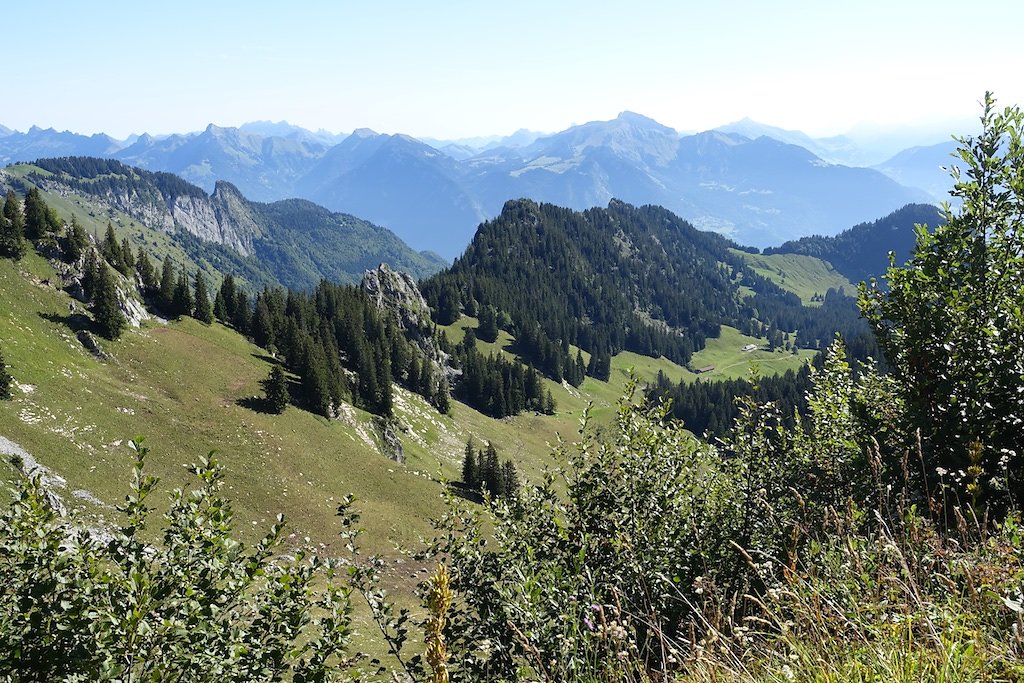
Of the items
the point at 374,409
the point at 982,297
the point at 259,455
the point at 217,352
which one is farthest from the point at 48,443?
the point at 982,297

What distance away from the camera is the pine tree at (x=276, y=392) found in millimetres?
66312

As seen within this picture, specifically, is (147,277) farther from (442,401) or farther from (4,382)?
(442,401)

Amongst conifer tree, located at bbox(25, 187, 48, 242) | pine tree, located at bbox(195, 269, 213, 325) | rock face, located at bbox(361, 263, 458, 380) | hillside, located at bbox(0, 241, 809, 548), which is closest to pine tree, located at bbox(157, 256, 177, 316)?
hillside, located at bbox(0, 241, 809, 548)

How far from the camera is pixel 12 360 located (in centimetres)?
4841

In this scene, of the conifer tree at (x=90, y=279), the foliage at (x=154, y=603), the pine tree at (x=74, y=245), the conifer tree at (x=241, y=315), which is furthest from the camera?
the conifer tree at (x=241, y=315)

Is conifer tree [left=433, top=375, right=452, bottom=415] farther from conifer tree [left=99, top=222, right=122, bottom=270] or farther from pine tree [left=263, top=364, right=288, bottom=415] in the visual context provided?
conifer tree [left=99, top=222, right=122, bottom=270]

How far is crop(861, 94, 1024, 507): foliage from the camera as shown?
9.45 metres

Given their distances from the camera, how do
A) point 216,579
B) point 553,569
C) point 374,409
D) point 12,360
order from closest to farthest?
point 216,579 → point 553,569 → point 12,360 → point 374,409

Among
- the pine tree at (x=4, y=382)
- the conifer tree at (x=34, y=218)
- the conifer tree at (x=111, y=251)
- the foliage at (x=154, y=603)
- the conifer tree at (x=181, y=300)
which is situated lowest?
the pine tree at (x=4, y=382)

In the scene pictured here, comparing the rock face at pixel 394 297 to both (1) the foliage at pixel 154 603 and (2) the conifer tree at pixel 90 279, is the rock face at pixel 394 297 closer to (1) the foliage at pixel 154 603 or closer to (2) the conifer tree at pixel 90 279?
(2) the conifer tree at pixel 90 279

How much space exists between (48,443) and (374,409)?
161 ft

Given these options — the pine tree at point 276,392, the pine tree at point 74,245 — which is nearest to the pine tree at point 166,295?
the pine tree at point 74,245

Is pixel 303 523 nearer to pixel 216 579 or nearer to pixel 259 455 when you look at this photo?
pixel 259 455

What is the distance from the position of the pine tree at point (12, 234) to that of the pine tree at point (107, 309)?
9.81 meters
